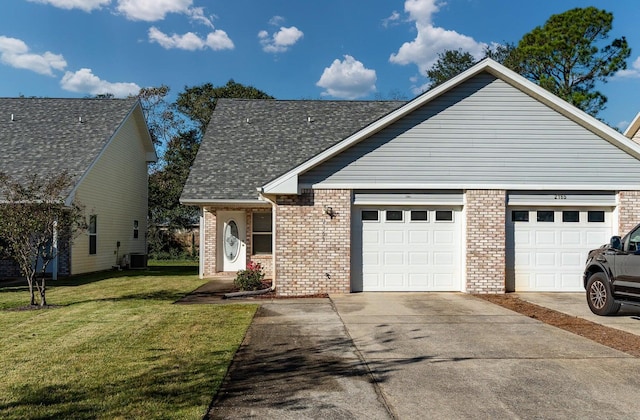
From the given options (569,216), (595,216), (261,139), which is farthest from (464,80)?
(261,139)

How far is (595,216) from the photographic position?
1295 centimetres

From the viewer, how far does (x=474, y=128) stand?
1260cm

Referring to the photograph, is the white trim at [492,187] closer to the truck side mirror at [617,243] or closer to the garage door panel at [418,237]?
the garage door panel at [418,237]

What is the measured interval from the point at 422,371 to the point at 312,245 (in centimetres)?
668

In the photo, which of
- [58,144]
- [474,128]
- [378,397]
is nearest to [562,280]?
[474,128]

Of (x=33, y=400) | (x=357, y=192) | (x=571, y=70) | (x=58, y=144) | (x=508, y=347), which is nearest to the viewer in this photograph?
(x=33, y=400)

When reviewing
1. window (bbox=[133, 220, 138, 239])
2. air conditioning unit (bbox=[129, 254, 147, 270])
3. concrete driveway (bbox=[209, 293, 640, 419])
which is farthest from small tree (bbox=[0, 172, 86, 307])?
window (bbox=[133, 220, 138, 239])

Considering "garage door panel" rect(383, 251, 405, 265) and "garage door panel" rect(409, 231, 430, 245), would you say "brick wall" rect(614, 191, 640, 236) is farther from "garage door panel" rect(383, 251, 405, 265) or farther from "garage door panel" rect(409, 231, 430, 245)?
"garage door panel" rect(383, 251, 405, 265)

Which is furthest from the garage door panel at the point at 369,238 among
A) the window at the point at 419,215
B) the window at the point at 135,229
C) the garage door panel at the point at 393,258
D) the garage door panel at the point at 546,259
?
the window at the point at 135,229

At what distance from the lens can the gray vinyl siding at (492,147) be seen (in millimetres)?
12562

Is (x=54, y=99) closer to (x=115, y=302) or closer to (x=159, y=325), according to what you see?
(x=115, y=302)

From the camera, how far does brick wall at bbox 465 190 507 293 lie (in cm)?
1251

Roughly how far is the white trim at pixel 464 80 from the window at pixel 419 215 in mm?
815

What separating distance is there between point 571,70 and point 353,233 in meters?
24.5
